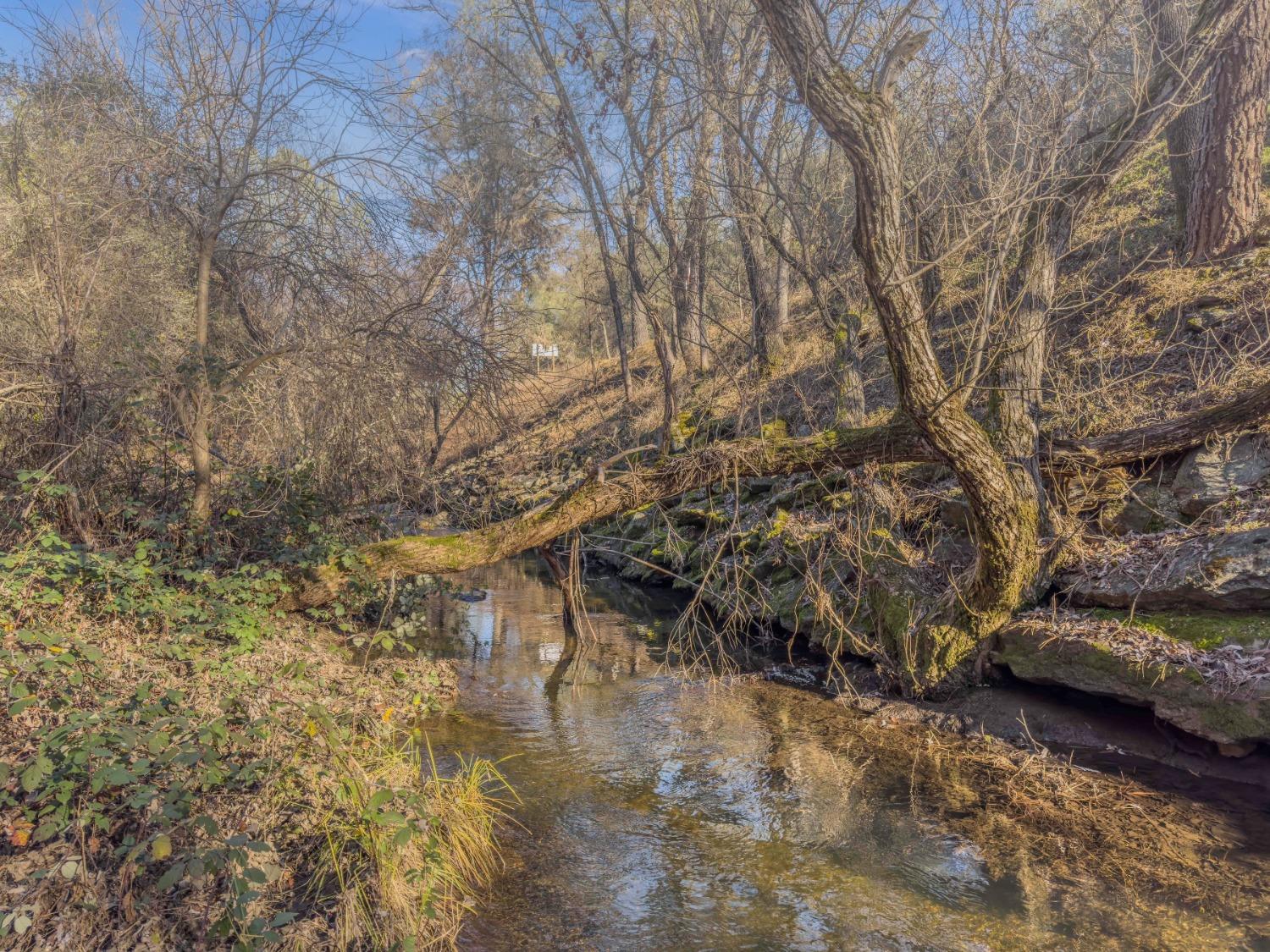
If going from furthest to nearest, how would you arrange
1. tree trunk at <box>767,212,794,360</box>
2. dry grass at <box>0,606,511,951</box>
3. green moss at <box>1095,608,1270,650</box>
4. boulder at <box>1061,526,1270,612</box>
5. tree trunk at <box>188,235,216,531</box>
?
tree trunk at <box>767,212,794,360</box>, tree trunk at <box>188,235,216,531</box>, boulder at <box>1061,526,1270,612</box>, green moss at <box>1095,608,1270,650</box>, dry grass at <box>0,606,511,951</box>

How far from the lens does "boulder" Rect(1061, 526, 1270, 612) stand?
6.07 m

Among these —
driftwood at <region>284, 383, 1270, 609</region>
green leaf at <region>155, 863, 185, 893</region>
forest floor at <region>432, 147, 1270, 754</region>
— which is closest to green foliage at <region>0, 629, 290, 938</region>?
green leaf at <region>155, 863, 185, 893</region>

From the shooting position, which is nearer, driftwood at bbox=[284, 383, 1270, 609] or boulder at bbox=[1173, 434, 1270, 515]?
boulder at bbox=[1173, 434, 1270, 515]

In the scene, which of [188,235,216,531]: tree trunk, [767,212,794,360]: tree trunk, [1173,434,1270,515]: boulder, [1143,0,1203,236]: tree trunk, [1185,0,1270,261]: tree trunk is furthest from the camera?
[767,212,794,360]: tree trunk

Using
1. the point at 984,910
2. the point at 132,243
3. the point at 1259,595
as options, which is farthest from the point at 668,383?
the point at 984,910

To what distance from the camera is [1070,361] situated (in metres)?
9.23

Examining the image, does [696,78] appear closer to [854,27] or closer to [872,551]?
[854,27]

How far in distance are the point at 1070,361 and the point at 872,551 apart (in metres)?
3.58

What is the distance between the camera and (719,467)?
7.33 meters

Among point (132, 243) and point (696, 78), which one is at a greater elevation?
point (696, 78)

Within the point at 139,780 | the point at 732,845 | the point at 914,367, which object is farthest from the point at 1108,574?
the point at 139,780

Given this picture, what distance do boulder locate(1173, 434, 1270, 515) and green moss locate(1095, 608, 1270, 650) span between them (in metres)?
1.04

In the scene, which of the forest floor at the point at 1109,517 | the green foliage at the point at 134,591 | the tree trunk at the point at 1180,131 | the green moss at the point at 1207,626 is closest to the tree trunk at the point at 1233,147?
the tree trunk at the point at 1180,131

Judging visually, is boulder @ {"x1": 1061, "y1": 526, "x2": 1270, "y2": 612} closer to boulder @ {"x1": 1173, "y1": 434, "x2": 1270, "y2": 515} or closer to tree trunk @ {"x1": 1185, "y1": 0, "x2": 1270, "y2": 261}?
boulder @ {"x1": 1173, "y1": 434, "x2": 1270, "y2": 515}
